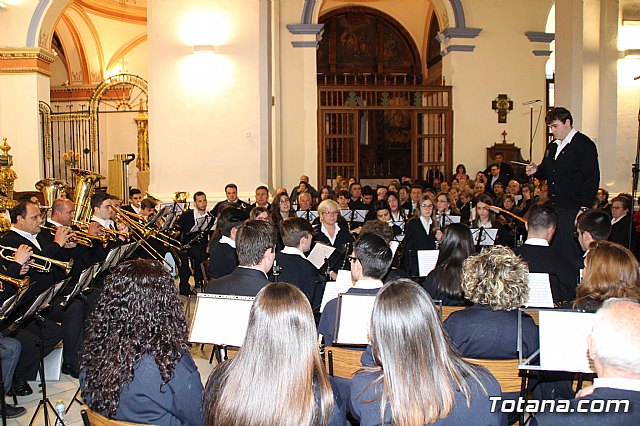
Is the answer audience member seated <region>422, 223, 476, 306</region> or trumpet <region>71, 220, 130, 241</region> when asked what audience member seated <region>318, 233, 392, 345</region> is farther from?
trumpet <region>71, 220, 130, 241</region>

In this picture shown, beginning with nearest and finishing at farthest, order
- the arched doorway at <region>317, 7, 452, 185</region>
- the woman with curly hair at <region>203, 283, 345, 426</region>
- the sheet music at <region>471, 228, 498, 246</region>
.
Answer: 1. the woman with curly hair at <region>203, 283, 345, 426</region>
2. the sheet music at <region>471, 228, 498, 246</region>
3. the arched doorway at <region>317, 7, 452, 185</region>

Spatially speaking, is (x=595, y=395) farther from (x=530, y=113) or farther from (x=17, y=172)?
(x=530, y=113)

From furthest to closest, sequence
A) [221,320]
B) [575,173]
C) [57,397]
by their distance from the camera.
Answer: [575,173]
[57,397]
[221,320]

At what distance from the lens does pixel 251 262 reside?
4.12 m

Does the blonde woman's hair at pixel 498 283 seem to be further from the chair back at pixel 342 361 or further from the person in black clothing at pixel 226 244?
the person in black clothing at pixel 226 244

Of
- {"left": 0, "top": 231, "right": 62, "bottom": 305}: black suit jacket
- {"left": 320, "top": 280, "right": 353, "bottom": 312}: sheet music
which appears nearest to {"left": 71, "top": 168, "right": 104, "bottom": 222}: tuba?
{"left": 0, "top": 231, "right": 62, "bottom": 305}: black suit jacket

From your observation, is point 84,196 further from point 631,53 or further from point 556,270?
point 631,53

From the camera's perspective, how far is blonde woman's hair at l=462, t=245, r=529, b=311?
10.7ft

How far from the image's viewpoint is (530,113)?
15812mm

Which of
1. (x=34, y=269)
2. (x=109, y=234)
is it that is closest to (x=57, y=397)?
(x=34, y=269)

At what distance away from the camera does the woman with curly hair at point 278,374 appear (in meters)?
2.05

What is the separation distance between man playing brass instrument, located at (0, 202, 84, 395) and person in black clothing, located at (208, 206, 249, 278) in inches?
48.5

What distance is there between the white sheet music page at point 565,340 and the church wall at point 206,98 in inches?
311

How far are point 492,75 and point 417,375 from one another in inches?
574
